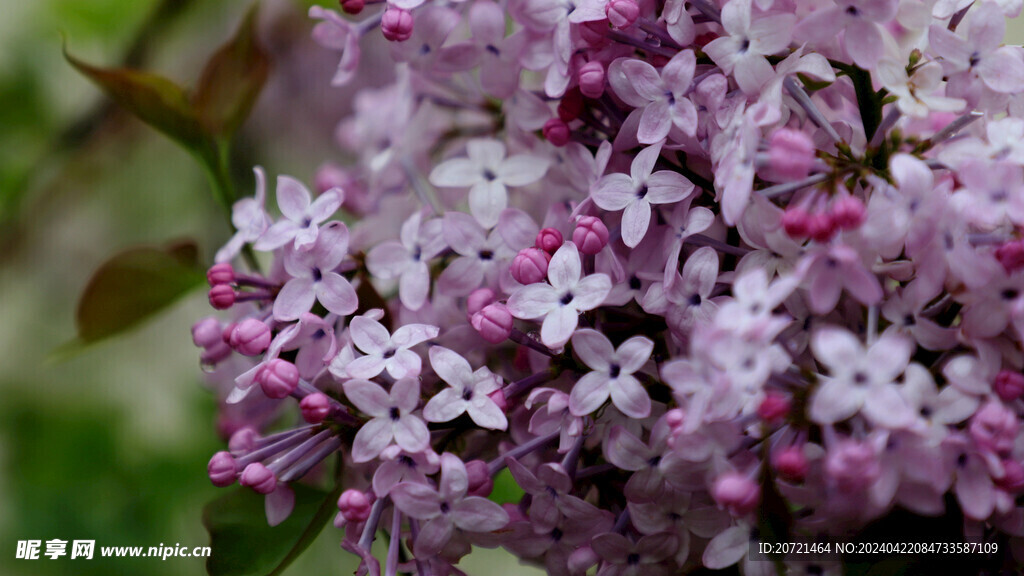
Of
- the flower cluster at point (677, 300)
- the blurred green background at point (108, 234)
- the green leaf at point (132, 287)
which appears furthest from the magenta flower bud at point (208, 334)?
the blurred green background at point (108, 234)

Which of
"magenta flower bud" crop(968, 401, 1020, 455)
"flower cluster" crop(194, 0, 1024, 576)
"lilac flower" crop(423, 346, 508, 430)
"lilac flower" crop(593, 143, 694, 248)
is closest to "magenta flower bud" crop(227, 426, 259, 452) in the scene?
"flower cluster" crop(194, 0, 1024, 576)

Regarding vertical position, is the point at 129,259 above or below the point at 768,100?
below

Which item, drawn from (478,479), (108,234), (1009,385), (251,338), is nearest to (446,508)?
(478,479)

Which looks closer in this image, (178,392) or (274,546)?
(274,546)

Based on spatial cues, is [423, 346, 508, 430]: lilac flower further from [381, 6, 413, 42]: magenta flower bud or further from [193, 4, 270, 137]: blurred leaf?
[193, 4, 270, 137]: blurred leaf

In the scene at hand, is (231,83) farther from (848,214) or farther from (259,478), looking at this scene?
(848,214)

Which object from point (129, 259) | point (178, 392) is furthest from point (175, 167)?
point (129, 259)

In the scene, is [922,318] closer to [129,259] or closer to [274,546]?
[274,546]
